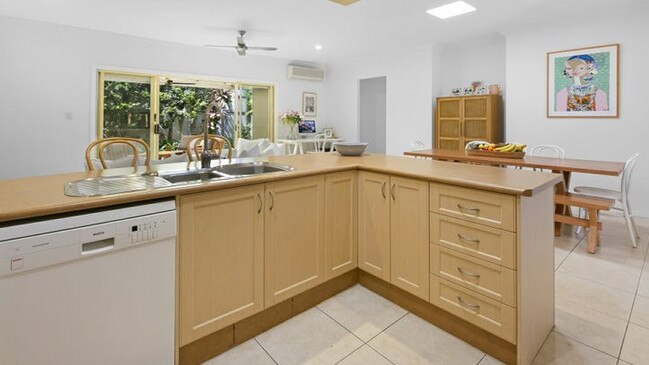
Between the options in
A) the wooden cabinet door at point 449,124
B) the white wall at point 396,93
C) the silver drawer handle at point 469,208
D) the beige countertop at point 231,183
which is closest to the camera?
the beige countertop at point 231,183

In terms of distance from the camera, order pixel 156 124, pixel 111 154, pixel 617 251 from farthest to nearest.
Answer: pixel 156 124
pixel 111 154
pixel 617 251

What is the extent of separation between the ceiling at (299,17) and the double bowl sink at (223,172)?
2.41 metres

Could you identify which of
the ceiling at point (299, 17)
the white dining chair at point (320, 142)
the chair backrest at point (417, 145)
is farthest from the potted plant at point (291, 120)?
the chair backrest at point (417, 145)

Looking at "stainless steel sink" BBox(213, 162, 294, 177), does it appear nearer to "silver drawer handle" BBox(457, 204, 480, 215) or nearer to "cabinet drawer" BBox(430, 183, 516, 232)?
"cabinet drawer" BBox(430, 183, 516, 232)

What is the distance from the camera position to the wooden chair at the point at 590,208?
291 cm

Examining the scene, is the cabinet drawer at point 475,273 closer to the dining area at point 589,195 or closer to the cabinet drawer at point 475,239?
the cabinet drawer at point 475,239

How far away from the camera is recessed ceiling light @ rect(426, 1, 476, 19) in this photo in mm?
3867

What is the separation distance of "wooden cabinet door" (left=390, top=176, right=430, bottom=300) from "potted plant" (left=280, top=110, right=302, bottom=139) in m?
5.27

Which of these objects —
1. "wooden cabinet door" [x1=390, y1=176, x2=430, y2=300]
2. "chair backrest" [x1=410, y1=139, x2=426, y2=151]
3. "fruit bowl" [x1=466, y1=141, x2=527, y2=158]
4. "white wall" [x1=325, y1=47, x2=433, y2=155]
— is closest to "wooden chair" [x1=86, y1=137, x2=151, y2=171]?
"wooden cabinet door" [x1=390, y1=176, x2=430, y2=300]

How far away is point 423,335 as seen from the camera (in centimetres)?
181

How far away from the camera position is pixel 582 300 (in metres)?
2.15

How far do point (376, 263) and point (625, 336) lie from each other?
4.41ft

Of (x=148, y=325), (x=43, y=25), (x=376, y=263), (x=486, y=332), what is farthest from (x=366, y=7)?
(x=43, y=25)

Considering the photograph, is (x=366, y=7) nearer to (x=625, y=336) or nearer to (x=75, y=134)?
(x=625, y=336)
